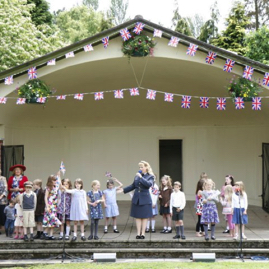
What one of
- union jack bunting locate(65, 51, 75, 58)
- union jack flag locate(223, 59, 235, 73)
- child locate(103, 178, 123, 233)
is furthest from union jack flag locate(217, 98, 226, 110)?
union jack bunting locate(65, 51, 75, 58)

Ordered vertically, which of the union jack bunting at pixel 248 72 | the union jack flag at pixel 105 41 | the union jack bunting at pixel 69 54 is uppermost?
the union jack flag at pixel 105 41

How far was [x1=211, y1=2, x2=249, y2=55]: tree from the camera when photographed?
30.3 metres

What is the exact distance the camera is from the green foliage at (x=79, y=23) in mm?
42219

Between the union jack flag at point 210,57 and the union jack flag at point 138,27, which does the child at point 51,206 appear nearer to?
the union jack flag at point 138,27

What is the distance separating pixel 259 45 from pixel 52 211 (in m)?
14.9

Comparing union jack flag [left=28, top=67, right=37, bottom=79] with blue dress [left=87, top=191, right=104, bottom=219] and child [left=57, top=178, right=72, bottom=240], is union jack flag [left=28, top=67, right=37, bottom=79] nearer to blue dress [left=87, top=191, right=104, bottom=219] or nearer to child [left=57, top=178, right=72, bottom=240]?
child [left=57, top=178, right=72, bottom=240]

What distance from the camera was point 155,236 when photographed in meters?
10.9

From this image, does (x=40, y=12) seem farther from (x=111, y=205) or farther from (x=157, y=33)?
(x=111, y=205)

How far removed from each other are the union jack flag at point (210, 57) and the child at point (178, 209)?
318cm

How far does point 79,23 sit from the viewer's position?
143 feet

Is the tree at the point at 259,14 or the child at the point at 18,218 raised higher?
the tree at the point at 259,14

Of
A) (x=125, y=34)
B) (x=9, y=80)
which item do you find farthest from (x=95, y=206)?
(x=125, y=34)

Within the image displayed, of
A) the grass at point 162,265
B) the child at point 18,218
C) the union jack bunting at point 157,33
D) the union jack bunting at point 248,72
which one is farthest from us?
the union jack bunting at point 248,72

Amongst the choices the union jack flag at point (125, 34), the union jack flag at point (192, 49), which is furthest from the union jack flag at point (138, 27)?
the union jack flag at point (192, 49)
